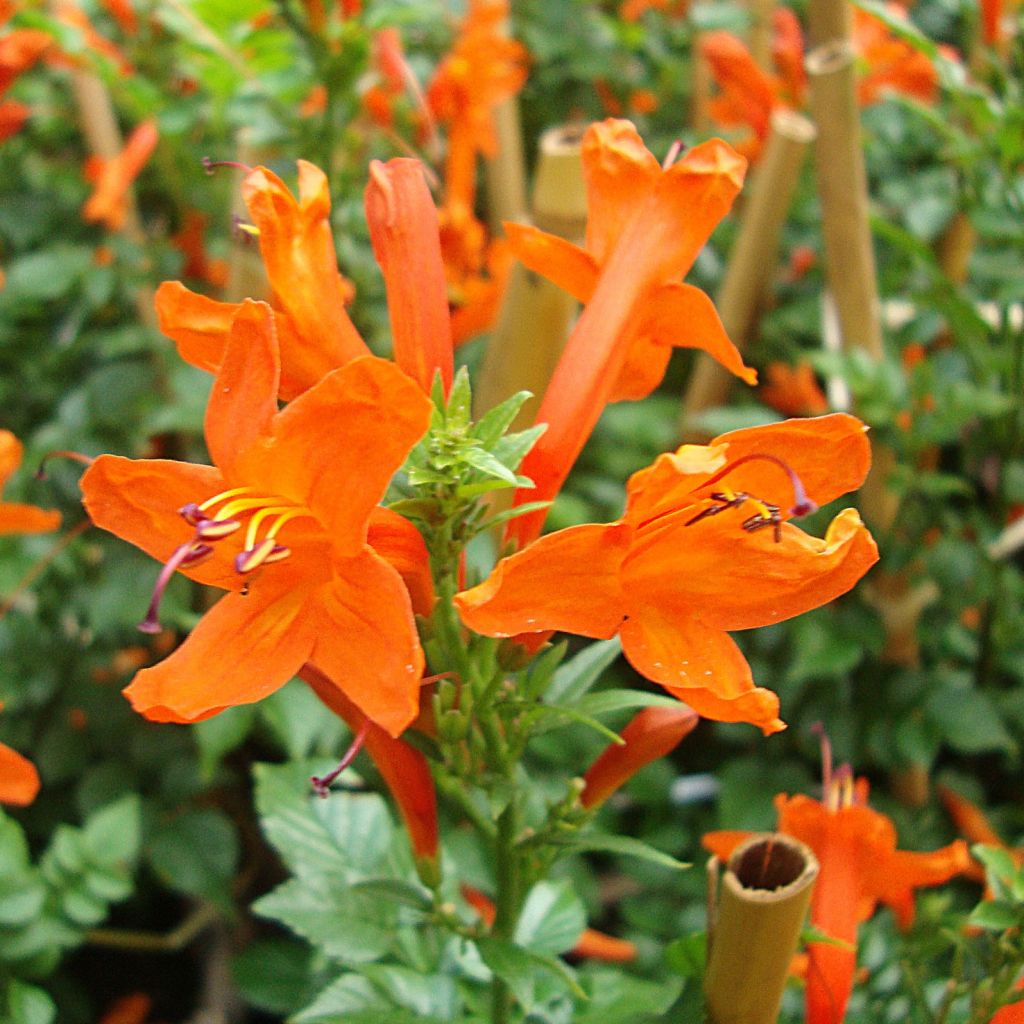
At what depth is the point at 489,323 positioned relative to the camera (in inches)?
70.0

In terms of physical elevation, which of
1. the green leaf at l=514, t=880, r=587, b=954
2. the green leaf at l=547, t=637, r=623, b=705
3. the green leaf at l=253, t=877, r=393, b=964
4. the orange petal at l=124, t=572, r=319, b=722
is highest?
the orange petal at l=124, t=572, r=319, b=722

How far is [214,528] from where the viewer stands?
56cm

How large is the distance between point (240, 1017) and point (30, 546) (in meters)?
0.75

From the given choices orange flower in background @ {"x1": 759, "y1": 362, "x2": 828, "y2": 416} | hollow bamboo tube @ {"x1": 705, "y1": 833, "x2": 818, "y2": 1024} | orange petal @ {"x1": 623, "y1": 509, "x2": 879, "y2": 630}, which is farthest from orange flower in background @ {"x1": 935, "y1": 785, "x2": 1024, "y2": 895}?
orange petal @ {"x1": 623, "y1": 509, "x2": 879, "y2": 630}

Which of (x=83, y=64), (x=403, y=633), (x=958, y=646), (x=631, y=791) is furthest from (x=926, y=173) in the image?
(x=403, y=633)

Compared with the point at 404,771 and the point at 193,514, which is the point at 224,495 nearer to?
the point at 193,514

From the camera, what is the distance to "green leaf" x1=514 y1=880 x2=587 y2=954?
0.91 m

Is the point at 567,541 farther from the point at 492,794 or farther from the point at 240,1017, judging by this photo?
the point at 240,1017

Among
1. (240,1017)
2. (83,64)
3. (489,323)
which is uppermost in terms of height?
(83,64)

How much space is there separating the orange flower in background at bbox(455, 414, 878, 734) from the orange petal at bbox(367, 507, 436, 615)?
0.08 meters

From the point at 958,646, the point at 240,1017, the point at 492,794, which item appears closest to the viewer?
the point at 492,794

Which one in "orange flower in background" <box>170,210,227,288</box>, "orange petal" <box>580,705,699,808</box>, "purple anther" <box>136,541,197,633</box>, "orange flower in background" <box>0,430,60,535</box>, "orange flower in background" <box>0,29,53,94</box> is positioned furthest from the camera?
"orange flower in background" <box>170,210,227,288</box>

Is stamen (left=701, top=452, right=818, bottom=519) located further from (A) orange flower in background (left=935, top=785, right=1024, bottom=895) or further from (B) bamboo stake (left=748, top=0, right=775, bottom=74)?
(B) bamboo stake (left=748, top=0, right=775, bottom=74)

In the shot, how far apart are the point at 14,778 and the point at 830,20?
122 centimetres
